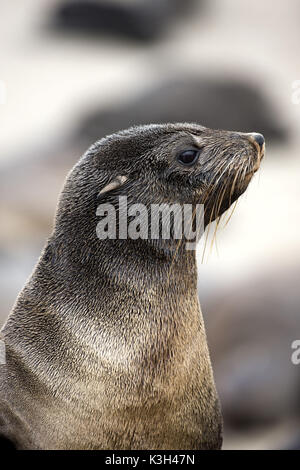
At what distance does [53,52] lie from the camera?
2295 cm

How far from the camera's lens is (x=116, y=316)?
532 centimetres

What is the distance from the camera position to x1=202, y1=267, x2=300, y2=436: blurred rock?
8992 millimetres

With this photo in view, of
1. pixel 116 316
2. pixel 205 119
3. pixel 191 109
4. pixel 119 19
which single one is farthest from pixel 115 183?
pixel 119 19

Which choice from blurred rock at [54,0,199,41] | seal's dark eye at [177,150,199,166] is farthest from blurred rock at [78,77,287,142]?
seal's dark eye at [177,150,199,166]

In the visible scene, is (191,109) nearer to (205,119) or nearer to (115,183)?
(205,119)

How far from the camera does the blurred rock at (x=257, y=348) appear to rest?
8992mm

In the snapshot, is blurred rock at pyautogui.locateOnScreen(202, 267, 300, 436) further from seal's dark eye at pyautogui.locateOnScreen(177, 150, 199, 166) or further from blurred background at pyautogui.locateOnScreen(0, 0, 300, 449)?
seal's dark eye at pyautogui.locateOnScreen(177, 150, 199, 166)

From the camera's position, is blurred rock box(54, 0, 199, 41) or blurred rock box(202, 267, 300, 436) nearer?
blurred rock box(202, 267, 300, 436)

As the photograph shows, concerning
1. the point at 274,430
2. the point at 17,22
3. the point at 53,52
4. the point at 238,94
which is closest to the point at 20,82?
the point at 53,52

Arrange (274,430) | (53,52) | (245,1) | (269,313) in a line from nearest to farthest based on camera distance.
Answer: (274,430)
(269,313)
(53,52)
(245,1)

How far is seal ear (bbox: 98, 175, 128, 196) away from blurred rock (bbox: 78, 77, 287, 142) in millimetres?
10587

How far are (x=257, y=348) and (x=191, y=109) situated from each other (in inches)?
290

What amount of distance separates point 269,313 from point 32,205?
4861 mm

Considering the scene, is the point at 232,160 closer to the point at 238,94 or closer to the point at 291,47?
the point at 238,94
